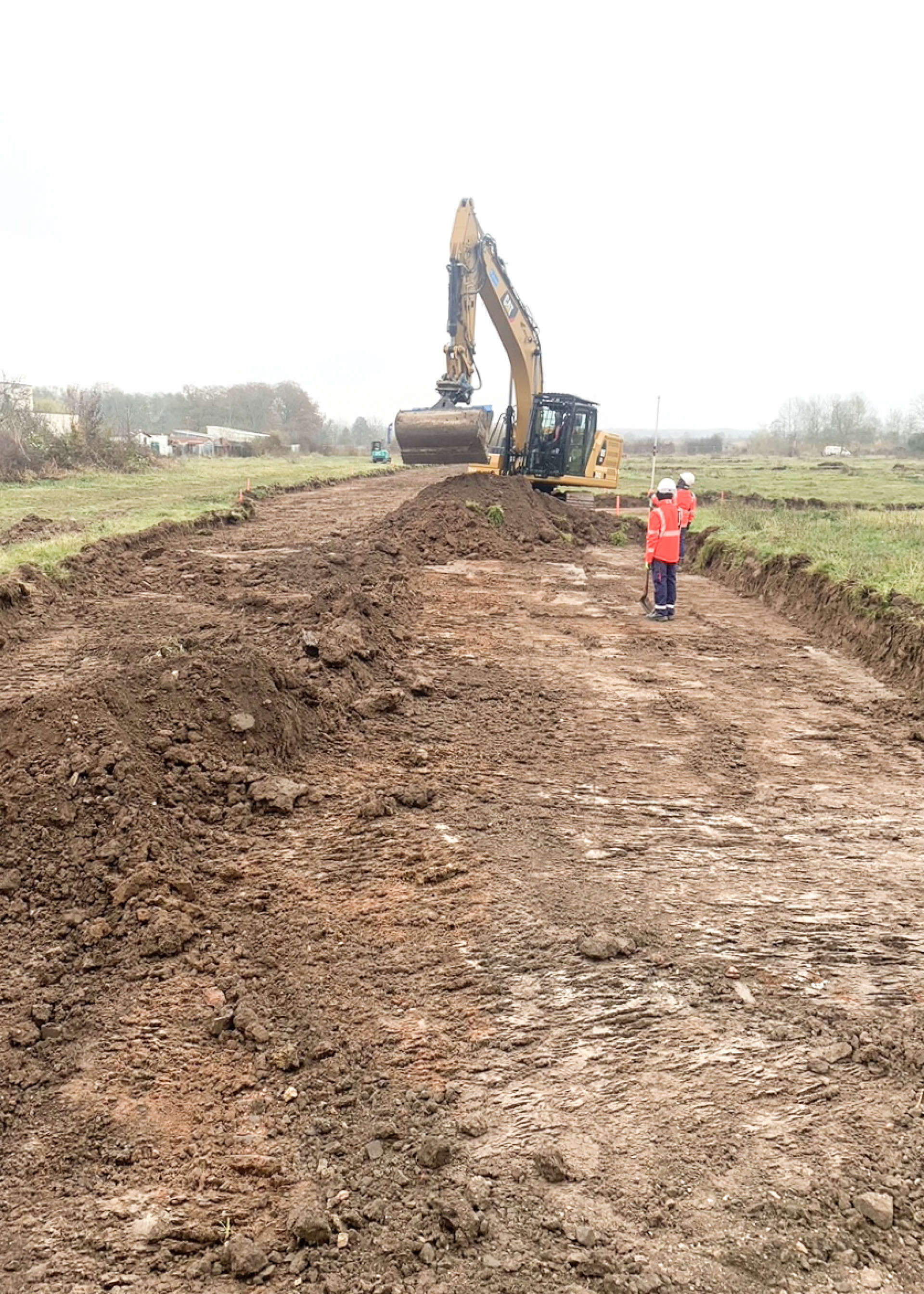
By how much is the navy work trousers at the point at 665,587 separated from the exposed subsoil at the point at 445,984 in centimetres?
354

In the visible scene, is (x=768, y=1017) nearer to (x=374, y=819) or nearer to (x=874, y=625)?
(x=374, y=819)

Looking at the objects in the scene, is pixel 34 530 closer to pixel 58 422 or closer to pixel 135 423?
pixel 58 422

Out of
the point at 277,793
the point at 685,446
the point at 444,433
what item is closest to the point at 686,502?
the point at 444,433

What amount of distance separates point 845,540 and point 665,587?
4573 millimetres

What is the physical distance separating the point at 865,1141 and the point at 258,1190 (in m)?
1.86

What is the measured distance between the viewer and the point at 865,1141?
269 cm

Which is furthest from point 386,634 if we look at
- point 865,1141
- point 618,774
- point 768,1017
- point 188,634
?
point 865,1141

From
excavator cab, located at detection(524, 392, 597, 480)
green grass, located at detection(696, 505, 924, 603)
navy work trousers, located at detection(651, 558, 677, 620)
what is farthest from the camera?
excavator cab, located at detection(524, 392, 597, 480)

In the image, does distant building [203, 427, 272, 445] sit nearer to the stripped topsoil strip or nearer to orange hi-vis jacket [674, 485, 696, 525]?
orange hi-vis jacket [674, 485, 696, 525]

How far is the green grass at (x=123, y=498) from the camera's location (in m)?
11.9

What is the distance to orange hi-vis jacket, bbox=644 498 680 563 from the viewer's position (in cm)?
1012

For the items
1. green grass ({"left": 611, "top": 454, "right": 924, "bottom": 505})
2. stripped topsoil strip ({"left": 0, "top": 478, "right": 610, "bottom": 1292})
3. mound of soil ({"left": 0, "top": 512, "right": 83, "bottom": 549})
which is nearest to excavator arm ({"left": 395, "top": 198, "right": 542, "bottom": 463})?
mound of soil ({"left": 0, "top": 512, "right": 83, "bottom": 549})

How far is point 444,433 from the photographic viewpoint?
1688 centimetres

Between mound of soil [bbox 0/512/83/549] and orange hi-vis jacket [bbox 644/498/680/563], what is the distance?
8.79 meters
